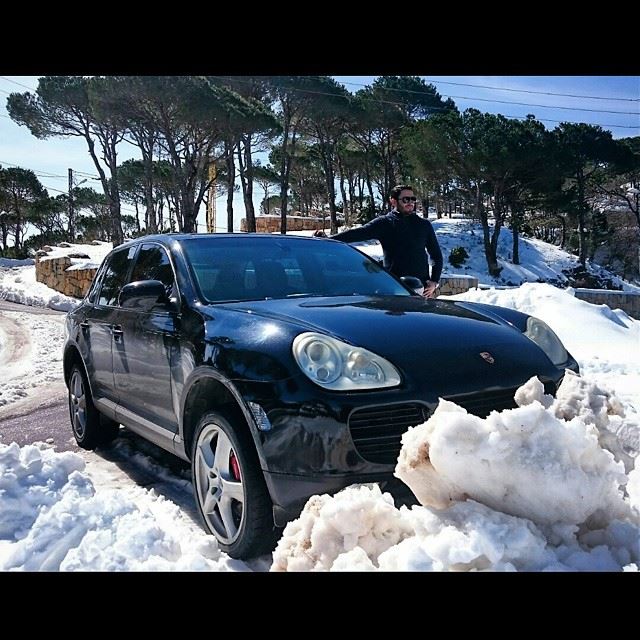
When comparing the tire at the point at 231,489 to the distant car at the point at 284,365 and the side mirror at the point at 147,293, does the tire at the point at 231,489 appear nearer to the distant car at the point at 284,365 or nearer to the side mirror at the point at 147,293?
the distant car at the point at 284,365

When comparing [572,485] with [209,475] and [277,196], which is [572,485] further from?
[277,196]

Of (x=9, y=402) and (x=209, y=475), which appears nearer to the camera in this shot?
(x=209, y=475)

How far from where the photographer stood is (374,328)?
2.62 m

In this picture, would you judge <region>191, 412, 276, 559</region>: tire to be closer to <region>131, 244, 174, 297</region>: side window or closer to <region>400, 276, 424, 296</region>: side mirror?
<region>131, 244, 174, 297</region>: side window

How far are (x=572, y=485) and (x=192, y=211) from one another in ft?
95.7

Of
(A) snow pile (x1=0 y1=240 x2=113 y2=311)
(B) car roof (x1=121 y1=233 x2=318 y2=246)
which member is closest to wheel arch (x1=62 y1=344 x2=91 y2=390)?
(B) car roof (x1=121 y1=233 x2=318 y2=246)

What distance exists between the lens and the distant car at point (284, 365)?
227 centimetres

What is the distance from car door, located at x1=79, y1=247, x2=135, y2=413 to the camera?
4086mm

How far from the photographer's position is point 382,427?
2301 millimetres

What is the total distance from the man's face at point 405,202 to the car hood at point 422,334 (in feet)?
7.92

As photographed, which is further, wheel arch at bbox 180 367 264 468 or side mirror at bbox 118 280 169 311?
side mirror at bbox 118 280 169 311

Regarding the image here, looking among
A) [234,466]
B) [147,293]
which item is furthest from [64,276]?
[234,466]

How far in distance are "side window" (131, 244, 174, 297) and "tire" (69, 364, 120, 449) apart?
1125mm
